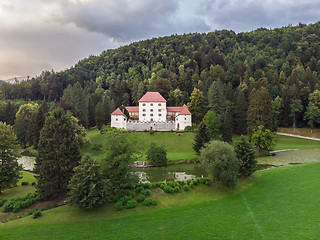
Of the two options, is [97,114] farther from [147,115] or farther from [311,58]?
[311,58]

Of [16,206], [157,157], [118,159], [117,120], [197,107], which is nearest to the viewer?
[16,206]

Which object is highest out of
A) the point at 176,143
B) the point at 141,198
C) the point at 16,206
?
the point at 176,143

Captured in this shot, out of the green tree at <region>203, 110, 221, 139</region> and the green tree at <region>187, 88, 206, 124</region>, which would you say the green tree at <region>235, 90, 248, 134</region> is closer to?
the green tree at <region>187, 88, 206, 124</region>

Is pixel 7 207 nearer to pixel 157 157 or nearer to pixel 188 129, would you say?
pixel 157 157

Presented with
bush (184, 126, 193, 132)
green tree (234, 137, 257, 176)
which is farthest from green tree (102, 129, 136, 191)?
bush (184, 126, 193, 132)

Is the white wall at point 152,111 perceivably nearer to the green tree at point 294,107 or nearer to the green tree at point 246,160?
the green tree at point 246,160

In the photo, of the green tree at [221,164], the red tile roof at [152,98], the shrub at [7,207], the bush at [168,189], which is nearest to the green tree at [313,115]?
the red tile roof at [152,98]

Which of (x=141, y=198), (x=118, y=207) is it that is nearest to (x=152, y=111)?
(x=141, y=198)

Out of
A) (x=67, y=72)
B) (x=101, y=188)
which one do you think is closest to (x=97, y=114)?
(x=101, y=188)
